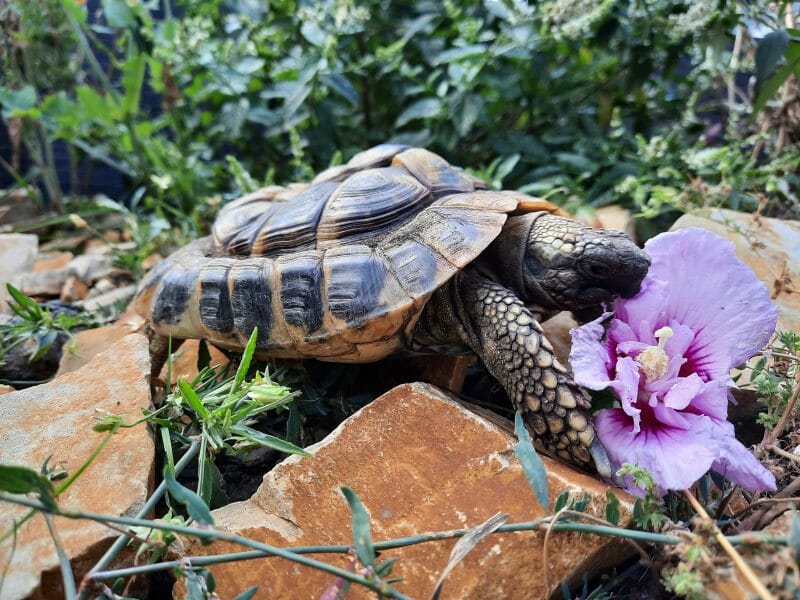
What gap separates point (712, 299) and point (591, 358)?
324 mm

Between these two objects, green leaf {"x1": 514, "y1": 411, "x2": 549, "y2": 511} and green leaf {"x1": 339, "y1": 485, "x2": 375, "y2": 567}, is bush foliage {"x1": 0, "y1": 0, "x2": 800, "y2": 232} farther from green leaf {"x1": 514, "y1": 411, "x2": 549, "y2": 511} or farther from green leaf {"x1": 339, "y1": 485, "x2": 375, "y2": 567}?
green leaf {"x1": 339, "y1": 485, "x2": 375, "y2": 567}

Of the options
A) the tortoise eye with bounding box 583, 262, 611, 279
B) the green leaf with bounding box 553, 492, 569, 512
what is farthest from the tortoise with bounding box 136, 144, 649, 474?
the green leaf with bounding box 553, 492, 569, 512

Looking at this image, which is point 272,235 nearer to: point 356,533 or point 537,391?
point 537,391

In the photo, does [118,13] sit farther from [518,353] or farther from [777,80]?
[777,80]

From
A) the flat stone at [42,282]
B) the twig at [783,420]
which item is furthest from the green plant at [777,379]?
the flat stone at [42,282]

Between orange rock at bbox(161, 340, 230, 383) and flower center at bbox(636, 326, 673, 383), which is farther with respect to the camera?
orange rock at bbox(161, 340, 230, 383)

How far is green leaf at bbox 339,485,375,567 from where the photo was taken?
2.53 feet

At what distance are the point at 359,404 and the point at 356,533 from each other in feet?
2.16

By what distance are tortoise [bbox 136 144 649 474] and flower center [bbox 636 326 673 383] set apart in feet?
0.43

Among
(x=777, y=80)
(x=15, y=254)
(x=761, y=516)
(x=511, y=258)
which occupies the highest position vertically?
(x=777, y=80)

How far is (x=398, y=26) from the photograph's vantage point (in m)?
3.07

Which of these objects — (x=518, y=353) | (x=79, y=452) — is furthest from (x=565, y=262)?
(x=79, y=452)

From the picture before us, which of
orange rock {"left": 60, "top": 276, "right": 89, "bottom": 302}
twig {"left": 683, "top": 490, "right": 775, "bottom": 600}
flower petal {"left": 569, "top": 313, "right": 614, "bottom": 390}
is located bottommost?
orange rock {"left": 60, "top": 276, "right": 89, "bottom": 302}

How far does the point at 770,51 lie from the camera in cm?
175
